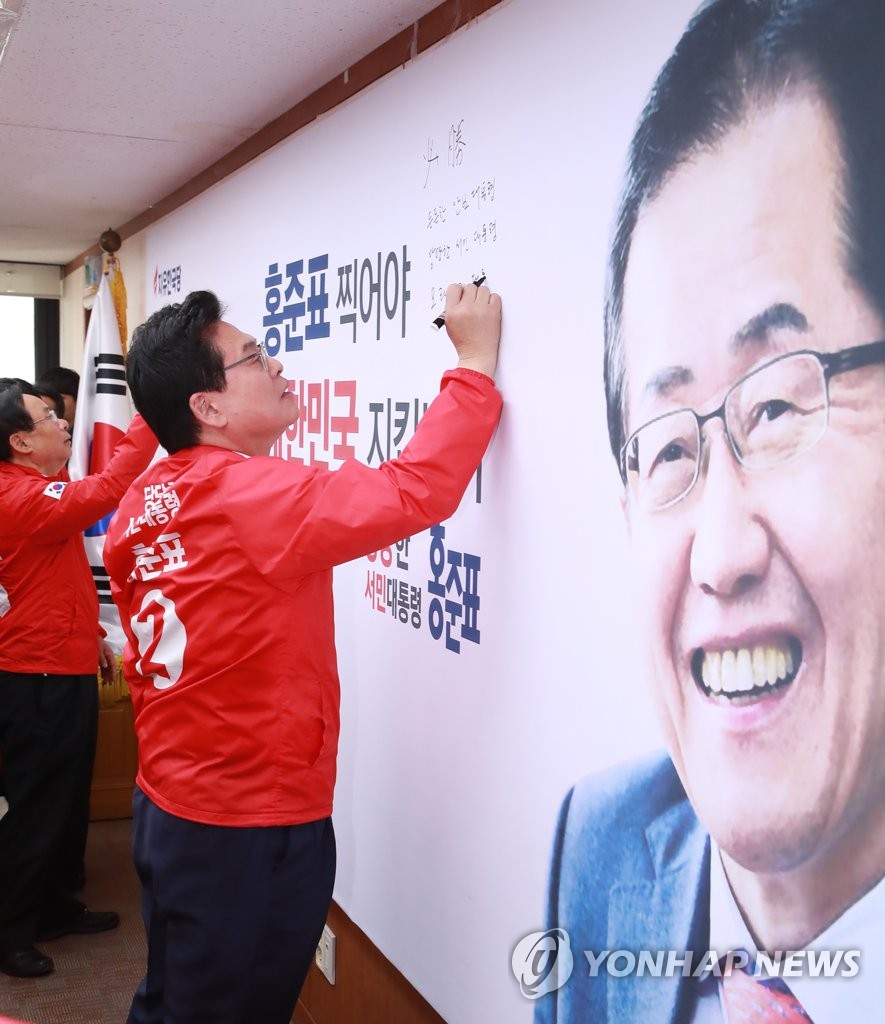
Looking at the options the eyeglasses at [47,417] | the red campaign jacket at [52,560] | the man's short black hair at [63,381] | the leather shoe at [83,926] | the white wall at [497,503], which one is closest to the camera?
the white wall at [497,503]

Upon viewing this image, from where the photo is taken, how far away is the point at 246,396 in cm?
176

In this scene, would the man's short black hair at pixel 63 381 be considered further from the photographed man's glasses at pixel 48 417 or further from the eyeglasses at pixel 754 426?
the eyeglasses at pixel 754 426

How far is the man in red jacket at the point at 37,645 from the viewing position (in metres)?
2.79

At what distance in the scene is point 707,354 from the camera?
1.23 meters

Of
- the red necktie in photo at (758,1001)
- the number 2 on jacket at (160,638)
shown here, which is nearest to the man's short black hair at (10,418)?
the number 2 on jacket at (160,638)

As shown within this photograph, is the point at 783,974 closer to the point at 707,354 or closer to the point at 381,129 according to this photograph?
the point at 707,354

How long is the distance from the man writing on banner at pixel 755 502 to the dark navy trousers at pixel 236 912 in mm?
502

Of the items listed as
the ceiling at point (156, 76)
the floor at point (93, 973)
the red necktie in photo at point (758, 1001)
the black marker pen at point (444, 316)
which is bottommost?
the floor at point (93, 973)

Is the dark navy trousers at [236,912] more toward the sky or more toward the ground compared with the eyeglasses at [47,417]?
more toward the ground

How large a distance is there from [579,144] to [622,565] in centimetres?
57

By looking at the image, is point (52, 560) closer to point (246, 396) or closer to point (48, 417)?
point (48, 417)

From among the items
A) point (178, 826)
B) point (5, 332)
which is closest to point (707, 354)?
point (178, 826)

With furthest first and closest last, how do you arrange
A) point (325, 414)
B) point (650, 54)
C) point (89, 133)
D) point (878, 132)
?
point (89, 133)
point (325, 414)
point (650, 54)
point (878, 132)

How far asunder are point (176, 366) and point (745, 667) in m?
1.02
